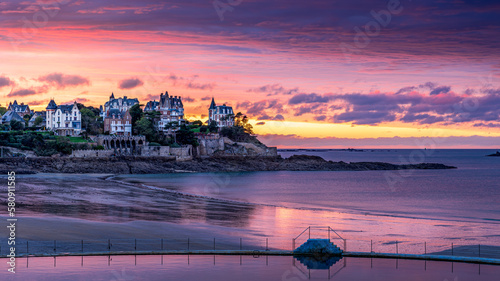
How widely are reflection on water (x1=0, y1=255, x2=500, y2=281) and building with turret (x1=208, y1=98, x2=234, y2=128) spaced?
5233 inches

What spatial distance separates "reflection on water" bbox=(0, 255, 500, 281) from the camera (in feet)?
82.2

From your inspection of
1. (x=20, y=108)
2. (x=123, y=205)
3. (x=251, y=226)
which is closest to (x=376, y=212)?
(x=251, y=226)

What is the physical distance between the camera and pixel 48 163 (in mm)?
101188

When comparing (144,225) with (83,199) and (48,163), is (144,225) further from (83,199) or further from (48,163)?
(48,163)

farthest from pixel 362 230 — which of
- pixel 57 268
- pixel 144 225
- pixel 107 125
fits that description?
pixel 107 125

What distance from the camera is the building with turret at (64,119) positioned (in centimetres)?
12888

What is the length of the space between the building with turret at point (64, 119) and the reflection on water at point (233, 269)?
106m

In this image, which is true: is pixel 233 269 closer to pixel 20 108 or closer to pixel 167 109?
pixel 167 109

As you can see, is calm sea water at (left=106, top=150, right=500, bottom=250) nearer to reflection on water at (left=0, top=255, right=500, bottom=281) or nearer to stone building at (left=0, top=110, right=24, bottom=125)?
reflection on water at (left=0, top=255, right=500, bottom=281)

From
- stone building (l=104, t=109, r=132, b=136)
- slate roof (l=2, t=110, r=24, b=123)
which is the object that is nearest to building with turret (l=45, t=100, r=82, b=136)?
stone building (l=104, t=109, r=132, b=136)

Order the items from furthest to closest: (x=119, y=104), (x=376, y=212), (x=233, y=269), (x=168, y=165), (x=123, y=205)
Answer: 1. (x=119, y=104)
2. (x=168, y=165)
3. (x=376, y=212)
4. (x=123, y=205)
5. (x=233, y=269)

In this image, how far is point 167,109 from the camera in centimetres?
15100

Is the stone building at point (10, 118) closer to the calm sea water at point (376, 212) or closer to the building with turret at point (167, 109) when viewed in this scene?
the building with turret at point (167, 109)

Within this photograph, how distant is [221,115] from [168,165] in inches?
1759
